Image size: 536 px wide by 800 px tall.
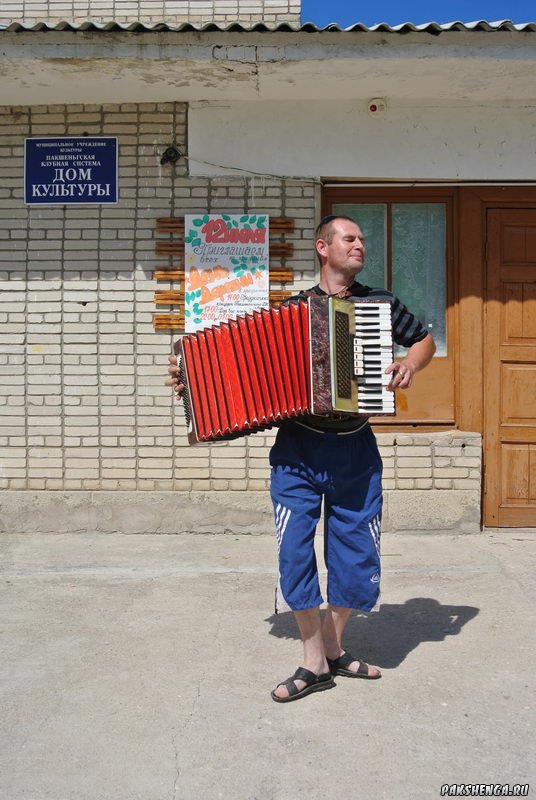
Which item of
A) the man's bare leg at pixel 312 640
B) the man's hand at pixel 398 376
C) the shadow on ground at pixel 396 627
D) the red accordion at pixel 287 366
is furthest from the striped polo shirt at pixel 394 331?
the shadow on ground at pixel 396 627

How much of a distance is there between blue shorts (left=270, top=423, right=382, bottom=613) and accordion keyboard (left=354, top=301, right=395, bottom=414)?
10.2 inches

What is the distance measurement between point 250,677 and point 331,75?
3792 millimetres

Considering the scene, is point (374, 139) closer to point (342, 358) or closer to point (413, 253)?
point (413, 253)

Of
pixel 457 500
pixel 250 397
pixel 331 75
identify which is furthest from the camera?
pixel 457 500

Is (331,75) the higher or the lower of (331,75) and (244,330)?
the higher

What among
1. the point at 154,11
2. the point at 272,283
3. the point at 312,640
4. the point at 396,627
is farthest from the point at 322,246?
the point at 154,11

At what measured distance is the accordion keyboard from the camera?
3.30 m

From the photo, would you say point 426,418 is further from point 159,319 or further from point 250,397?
point 250,397

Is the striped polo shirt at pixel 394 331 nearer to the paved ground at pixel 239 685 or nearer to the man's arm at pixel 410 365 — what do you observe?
the man's arm at pixel 410 365

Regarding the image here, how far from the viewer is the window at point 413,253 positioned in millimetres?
6203

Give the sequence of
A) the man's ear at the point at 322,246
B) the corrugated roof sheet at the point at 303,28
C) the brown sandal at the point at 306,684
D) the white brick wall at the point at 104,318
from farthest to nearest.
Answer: the white brick wall at the point at 104,318 < the corrugated roof sheet at the point at 303,28 < the man's ear at the point at 322,246 < the brown sandal at the point at 306,684

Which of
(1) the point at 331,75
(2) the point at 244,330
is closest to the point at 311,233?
(1) the point at 331,75

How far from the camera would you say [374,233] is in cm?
626

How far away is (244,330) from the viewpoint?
3566 mm
